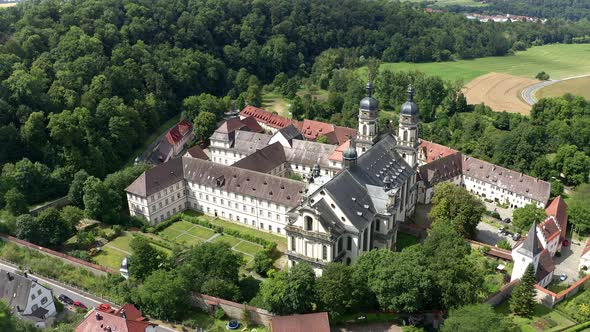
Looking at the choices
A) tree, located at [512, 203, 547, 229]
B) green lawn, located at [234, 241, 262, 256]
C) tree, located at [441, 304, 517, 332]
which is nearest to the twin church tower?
tree, located at [512, 203, 547, 229]

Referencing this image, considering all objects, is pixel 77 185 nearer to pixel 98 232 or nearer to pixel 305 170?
pixel 98 232

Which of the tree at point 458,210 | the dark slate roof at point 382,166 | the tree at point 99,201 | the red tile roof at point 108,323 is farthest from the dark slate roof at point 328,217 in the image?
the tree at point 99,201

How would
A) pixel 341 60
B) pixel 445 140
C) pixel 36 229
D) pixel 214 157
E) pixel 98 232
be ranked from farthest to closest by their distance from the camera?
1. pixel 341 60
2. pixel 445 140
3. pixel 214 157
4. pixel 98 232
5. pixel 36 229

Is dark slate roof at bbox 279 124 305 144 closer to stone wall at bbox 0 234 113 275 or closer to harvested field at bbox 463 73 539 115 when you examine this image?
stone wall at bbox 0 234 113 275

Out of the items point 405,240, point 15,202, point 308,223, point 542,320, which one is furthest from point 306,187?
point 15,202

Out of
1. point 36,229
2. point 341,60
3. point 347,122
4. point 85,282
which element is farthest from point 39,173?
point 341,60

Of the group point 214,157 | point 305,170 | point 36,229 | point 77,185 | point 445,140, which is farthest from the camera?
point 445,140
